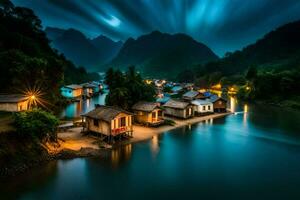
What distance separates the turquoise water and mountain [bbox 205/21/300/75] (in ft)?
351

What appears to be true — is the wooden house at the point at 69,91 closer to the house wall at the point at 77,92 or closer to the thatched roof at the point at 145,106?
the house wall at the point at 77,92

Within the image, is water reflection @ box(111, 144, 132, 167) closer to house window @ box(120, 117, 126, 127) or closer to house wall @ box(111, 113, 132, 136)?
house wall @ box(111, 113, 132, 136)

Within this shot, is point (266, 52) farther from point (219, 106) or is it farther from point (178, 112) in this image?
point (178, 112)

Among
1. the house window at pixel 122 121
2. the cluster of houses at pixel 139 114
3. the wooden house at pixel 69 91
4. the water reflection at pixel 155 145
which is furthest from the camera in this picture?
the wooden house at pixel 69 91

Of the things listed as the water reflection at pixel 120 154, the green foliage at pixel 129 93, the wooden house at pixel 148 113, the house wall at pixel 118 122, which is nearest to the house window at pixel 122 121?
the house wall at pixel 118 122

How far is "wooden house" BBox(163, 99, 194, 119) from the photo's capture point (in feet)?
149

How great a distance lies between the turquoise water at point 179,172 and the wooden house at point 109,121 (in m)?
2.52

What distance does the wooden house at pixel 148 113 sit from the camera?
38.5 m

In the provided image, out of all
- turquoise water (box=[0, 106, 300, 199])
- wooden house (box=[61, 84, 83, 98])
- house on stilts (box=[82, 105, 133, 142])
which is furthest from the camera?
wooden house (box=[61, 84, 83, 98])

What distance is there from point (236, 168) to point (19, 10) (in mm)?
78481

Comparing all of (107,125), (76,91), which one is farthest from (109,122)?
(76,91)

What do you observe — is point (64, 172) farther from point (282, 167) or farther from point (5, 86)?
point (5, 86)

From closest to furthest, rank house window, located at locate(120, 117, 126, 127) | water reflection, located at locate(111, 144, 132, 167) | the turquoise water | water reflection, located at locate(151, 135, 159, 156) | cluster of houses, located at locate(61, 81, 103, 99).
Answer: the turquoise water → water reflection, located at locate(111, 144, 132, 167) → water reflection, located at locate(151, 135, 159, 156) → house window, located at locate(120, 117, 126, 127) → cluster of houses, located at locate(61, 81, 103, 99)

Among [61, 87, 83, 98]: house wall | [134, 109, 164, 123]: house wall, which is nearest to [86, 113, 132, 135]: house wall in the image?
[134, 109, 164, 123]: house wall
